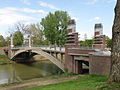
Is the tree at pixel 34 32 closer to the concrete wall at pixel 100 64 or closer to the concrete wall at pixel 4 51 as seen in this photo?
the concrete wall at pixel 4 51

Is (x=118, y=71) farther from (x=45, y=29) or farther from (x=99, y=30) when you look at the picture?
(x=45, y=29)

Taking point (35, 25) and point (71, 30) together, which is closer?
point (71, 30)

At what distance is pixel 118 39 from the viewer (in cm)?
617

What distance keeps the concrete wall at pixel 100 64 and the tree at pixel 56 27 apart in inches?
965

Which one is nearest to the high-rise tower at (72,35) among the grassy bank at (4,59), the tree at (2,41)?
the grassy bank at (4,59)

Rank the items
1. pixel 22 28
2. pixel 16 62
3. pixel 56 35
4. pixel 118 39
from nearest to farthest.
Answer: pixel 118 39 < pixel 56 35 < pixel 16 62 < pixel 22 28

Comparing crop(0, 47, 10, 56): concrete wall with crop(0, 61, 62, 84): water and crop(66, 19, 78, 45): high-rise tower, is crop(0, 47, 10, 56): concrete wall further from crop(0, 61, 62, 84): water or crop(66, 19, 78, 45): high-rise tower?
crop(66, 19, 78, 45): high-rise tower

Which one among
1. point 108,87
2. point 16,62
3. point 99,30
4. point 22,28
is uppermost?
point 22,28

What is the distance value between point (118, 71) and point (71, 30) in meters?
16.2

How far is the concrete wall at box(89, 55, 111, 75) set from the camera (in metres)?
14.1

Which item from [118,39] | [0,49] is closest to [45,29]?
[0,49]

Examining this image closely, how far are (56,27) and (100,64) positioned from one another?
91.1ft

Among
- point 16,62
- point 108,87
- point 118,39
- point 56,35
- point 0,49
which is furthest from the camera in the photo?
point 0,49

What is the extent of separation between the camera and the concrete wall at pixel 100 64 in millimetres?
14091
